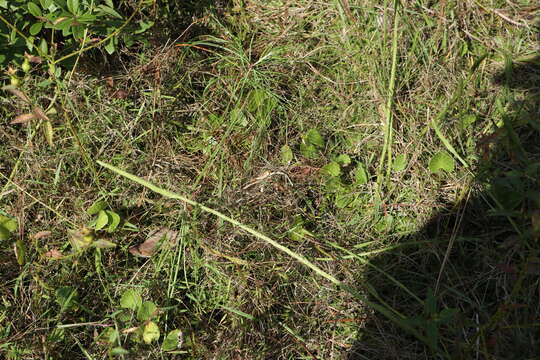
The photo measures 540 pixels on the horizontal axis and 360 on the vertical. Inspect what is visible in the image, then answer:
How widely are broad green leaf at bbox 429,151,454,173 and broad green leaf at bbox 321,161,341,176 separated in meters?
0.36

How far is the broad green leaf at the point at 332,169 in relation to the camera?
7.02 feet

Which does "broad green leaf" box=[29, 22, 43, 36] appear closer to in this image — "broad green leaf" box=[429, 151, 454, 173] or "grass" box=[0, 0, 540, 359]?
"grass" box=[0, 0, 540, 359]

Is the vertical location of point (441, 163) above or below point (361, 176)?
above

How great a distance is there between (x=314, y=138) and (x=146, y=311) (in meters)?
0.94

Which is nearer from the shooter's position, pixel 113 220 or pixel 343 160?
pixel 113 220

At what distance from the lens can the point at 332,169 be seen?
2141 millimetres

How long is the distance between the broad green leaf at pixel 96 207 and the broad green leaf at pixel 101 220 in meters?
0.04

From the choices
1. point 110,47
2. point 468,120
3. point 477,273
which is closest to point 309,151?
point 468,120

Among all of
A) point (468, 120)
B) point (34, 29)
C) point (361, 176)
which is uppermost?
point (34, 29)

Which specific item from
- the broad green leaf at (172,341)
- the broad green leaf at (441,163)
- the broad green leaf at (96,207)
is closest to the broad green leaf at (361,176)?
the broad green leaf at (441,163)

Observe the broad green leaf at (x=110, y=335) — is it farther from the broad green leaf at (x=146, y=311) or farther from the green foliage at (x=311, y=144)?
the green foliage at (x=311, y=144)

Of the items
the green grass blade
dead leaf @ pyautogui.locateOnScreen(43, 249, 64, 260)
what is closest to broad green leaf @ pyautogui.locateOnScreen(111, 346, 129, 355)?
dead leaf @ pyautogui.locateOnScreen(43, 249, 64, 260)

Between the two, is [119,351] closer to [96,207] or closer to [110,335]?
[110,335]

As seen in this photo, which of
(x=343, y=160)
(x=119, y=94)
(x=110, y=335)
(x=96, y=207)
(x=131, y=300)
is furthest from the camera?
(x=119, y=94)
